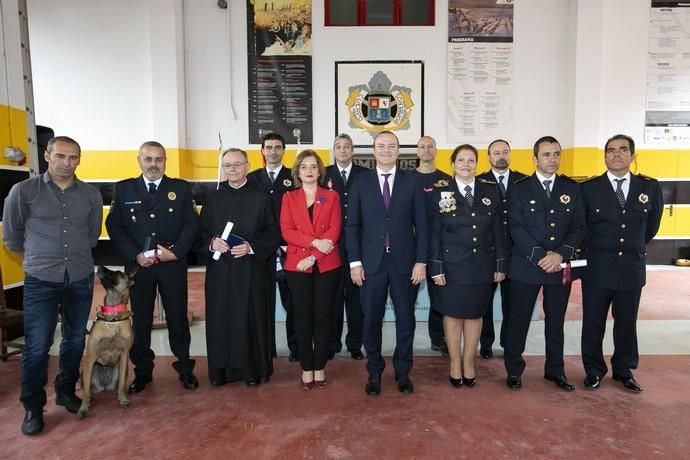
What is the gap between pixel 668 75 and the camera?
7887 mm

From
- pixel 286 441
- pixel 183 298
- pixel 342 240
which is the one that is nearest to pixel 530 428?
pixel 286 441

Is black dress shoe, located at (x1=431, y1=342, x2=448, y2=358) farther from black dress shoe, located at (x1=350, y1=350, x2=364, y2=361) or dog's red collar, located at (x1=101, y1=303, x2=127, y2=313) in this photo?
dog's red collar, located at (x1=101, y1=303, x2=127, y2=313)

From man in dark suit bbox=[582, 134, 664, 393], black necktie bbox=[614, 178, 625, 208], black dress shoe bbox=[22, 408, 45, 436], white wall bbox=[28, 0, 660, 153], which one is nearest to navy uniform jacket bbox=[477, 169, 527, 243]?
man in dark suit bbox=[582, 134, 664, 393]

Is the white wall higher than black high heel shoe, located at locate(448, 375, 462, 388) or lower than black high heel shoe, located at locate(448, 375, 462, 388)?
higher

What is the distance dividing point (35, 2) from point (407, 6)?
19.8 feet

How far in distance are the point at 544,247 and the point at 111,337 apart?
2.81m

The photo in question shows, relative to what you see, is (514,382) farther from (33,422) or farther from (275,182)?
(33,422)

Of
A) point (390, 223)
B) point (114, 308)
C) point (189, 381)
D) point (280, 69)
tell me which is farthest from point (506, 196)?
point (280, 69)

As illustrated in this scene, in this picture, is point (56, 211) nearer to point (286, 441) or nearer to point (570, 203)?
→ point (286, 441)

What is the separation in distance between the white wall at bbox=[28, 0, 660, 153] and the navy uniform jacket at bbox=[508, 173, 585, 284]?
4.93 m

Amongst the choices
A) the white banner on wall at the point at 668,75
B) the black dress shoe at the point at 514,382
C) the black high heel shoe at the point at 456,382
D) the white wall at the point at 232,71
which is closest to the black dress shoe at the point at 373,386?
the black high heel shoe at the point at 456,382

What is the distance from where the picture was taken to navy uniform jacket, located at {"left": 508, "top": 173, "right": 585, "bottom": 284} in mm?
3268

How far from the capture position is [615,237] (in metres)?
3.28

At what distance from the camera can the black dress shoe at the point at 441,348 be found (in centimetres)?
408
